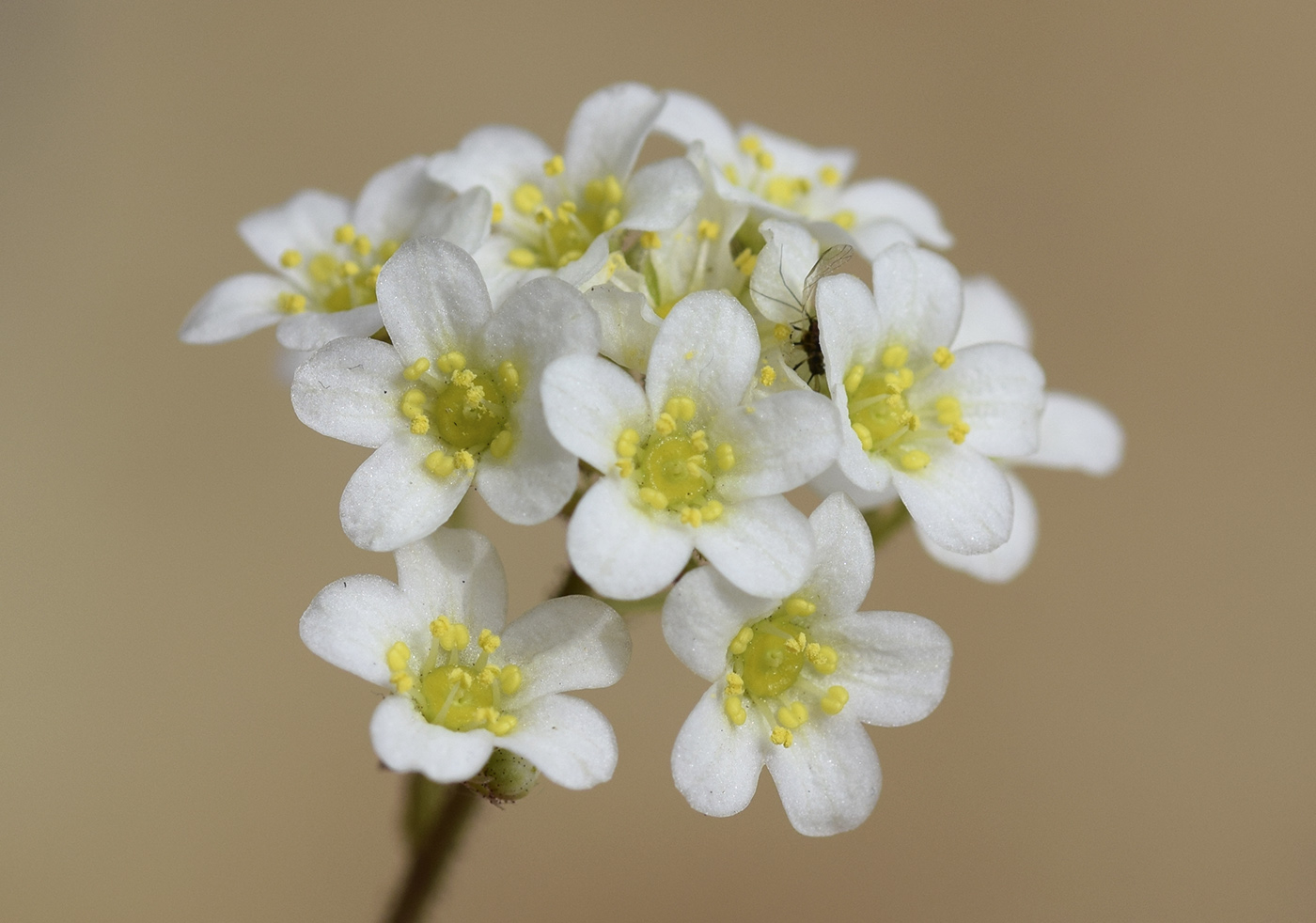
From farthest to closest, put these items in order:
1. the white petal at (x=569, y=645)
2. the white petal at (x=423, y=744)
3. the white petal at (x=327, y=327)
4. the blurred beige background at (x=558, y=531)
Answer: the blurred beige background at (x=558, y=531) → the white petal at (x=327, y=327) → the white petal at (x=569, y=645) → the white petal at (x=423, y=744)

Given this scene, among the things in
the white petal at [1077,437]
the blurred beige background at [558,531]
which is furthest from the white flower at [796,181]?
the blurred beige background at [558,531]

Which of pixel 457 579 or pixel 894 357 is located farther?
pixel 894 357

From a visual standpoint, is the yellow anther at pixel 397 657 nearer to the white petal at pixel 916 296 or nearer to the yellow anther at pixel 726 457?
the yellow anther at pixel 726 457

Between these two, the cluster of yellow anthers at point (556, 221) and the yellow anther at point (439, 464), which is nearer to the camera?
the yellow anther at point (439, 464)

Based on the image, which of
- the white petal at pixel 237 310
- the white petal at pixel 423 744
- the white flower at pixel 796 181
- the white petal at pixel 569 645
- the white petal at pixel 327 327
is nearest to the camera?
the white petal at pixel 423 744

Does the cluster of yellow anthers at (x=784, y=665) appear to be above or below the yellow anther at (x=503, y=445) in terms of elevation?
below

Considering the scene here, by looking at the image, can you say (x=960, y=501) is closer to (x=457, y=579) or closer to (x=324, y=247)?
(x=457, y=579)

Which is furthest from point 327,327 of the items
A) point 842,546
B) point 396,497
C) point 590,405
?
point 842,546
